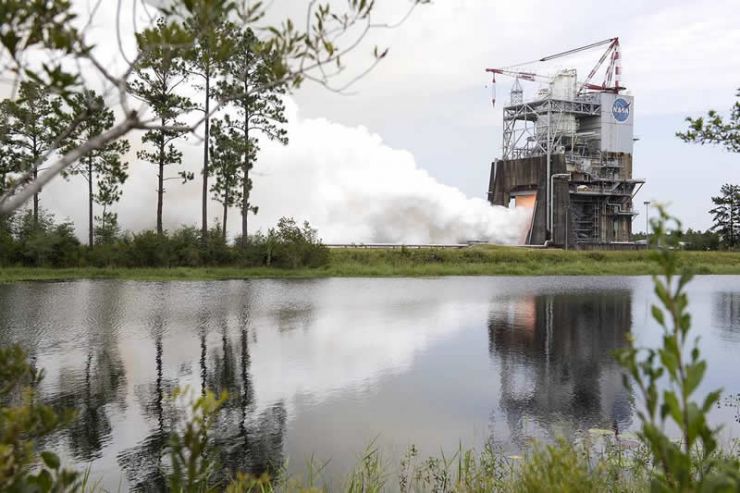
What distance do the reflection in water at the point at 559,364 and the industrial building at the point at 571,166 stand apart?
47.8 m

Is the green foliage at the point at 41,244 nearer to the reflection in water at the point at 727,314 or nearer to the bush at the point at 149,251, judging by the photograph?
the bush at the point at 149,251

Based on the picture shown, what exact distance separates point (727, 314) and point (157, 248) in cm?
3145

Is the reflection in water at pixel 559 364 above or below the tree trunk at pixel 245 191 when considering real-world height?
below

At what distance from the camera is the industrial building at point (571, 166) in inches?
2857

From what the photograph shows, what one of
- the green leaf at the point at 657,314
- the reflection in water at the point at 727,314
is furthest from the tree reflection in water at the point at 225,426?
the reflection in water at the point at 727,314

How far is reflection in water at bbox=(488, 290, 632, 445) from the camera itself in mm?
9906

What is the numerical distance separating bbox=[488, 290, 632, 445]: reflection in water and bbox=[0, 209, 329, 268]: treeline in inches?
769

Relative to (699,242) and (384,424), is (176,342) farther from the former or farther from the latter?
(699,242)

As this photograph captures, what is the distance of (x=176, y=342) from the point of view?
15984mm

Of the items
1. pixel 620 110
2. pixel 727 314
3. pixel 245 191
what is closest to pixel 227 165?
pixel 245 191

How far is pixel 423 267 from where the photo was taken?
1799 inches

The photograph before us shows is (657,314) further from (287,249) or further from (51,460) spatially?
(287,249)

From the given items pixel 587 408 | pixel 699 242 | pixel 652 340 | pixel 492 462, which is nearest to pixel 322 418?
pixel 492 462

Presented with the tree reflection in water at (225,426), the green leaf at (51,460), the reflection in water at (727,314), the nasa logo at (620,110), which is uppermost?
the nasa logo at (620,110)
